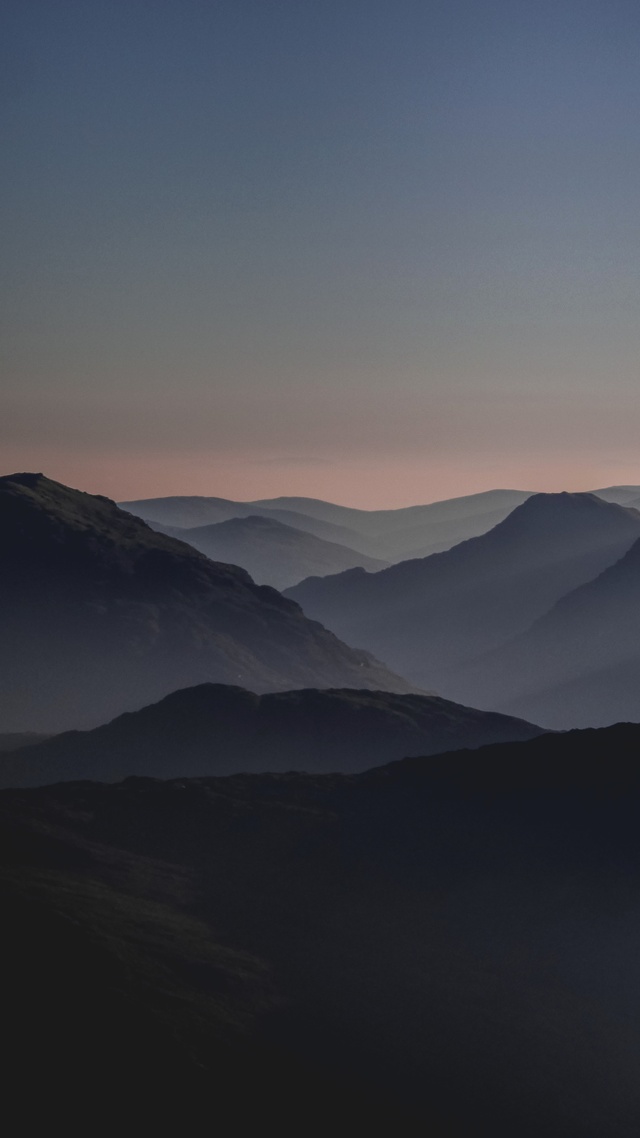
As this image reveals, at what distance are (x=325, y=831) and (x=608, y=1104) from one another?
67.5 m

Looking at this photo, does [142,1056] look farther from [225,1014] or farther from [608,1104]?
[608,1104]

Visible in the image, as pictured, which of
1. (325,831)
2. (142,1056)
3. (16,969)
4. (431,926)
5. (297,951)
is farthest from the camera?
→ (325,831)

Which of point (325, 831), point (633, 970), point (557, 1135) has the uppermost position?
point (325, 831)

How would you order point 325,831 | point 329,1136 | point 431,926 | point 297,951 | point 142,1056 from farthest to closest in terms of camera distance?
point 325,831 < point 431,926 < point 297,951 < point 142,1056 < point 329,1136

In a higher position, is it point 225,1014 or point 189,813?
point 189,813

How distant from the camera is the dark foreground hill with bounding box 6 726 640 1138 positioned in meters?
95.5

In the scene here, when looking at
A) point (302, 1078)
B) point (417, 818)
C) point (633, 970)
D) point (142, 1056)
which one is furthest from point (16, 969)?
point (417, 818)

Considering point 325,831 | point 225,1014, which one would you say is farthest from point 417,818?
point 225,1014

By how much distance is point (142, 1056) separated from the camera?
95.1 meters

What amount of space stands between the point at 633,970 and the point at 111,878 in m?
61.1

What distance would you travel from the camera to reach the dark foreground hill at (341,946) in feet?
313

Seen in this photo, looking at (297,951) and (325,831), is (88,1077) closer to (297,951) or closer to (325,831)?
(297,951)

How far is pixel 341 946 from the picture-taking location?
12838 cm

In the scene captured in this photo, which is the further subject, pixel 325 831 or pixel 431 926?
pixel 325 831
